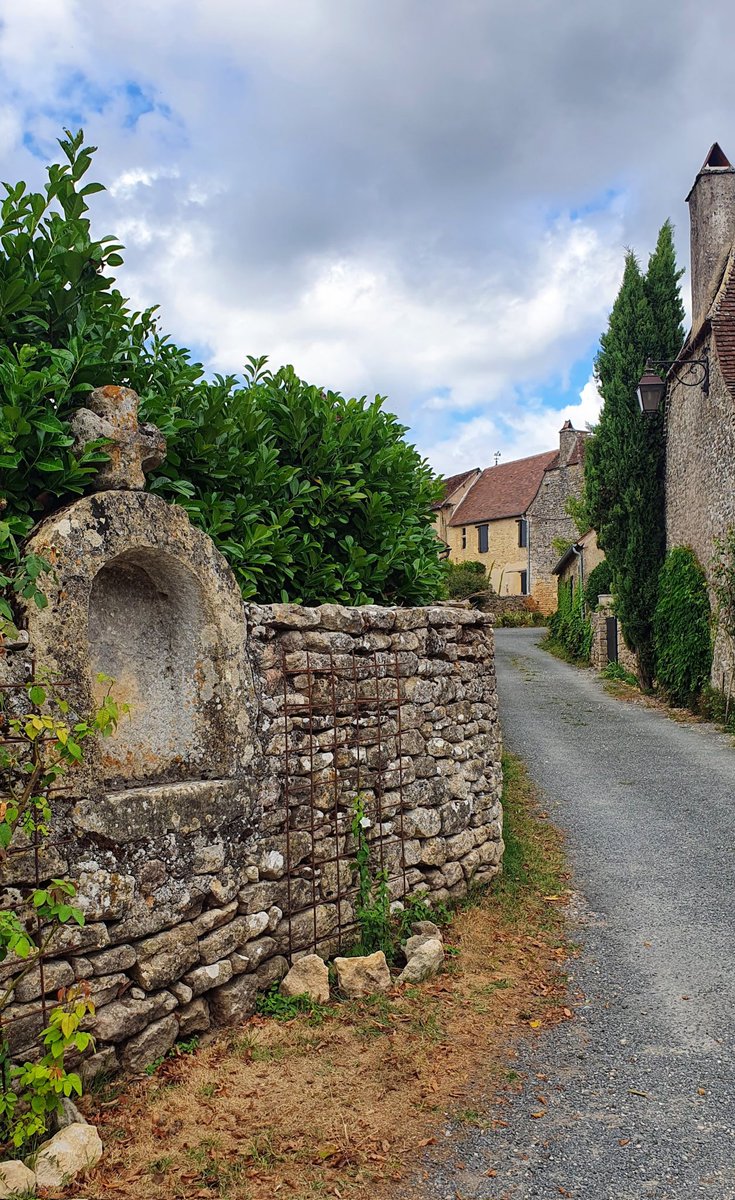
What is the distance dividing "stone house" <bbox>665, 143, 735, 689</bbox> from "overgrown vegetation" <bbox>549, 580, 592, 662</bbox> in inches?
248

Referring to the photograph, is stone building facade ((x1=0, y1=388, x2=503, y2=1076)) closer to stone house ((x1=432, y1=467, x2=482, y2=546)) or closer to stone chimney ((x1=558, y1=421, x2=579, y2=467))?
stone chimney ((x1=558, y1=421, x2=579, y2=467))

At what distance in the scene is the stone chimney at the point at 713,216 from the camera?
17656mm

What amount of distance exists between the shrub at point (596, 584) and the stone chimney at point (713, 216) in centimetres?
910

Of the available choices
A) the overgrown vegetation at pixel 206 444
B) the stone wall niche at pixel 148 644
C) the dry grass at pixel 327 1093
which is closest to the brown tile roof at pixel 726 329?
the overgrown vegetation at pixel 206 444

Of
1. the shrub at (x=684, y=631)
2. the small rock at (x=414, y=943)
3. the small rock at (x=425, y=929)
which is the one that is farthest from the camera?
the shrub at (x=684, y=631)

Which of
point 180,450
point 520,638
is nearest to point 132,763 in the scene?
point 180,450

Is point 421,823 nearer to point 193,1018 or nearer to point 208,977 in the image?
point 208,977

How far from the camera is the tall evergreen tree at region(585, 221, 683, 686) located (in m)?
20.2

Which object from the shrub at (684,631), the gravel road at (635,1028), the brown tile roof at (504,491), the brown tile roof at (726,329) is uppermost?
the brown tile roof at (504,491)

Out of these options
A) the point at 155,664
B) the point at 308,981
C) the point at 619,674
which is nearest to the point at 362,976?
the point at 308,981

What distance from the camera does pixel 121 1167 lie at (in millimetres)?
3158

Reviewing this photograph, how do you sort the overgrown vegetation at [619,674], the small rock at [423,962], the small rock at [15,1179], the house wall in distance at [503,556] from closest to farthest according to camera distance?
the small rock at [15,1179]
the small rock at [423,962]
the overgrown vegetation at [619,674]
the house wall in distance at [503,556]

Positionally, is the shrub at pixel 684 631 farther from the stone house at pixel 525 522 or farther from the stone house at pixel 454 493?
the stone house at pixel 454 493

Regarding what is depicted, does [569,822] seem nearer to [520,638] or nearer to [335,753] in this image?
[335,753]
